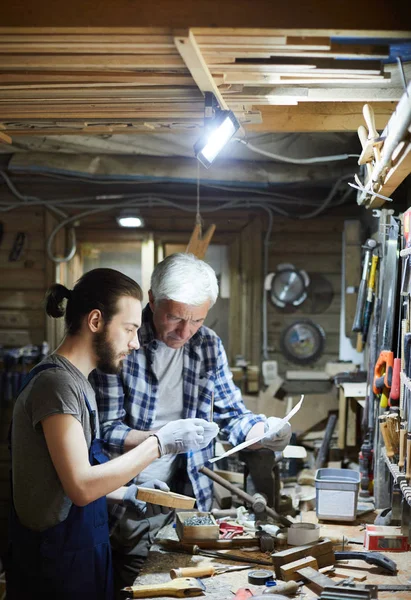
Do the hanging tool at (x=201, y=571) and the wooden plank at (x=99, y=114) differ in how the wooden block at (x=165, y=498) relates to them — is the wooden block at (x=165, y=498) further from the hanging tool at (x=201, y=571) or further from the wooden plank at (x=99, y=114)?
the wooden plank at (x=99, y=114)

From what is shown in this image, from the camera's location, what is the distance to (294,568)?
2729 mm

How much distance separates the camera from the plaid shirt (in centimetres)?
347

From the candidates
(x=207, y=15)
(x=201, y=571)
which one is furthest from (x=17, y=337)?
(x=207, y=15)

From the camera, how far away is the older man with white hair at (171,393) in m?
3.40

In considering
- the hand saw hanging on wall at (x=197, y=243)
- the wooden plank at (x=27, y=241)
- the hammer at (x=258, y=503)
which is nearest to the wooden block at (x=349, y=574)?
the hammer at (x=258, y=503)

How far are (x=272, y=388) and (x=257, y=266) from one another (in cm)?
117

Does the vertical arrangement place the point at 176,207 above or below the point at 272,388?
above

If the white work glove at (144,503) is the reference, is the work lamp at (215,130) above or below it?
above

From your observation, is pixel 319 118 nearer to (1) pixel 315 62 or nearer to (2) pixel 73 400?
(1) pixel 315 62

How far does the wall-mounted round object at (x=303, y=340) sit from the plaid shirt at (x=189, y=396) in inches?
114

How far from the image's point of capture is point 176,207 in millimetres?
6703

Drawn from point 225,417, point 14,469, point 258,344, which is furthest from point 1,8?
point 258,344

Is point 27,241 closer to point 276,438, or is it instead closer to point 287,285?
point 287,285

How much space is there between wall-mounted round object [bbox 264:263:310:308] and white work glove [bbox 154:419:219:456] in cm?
360
